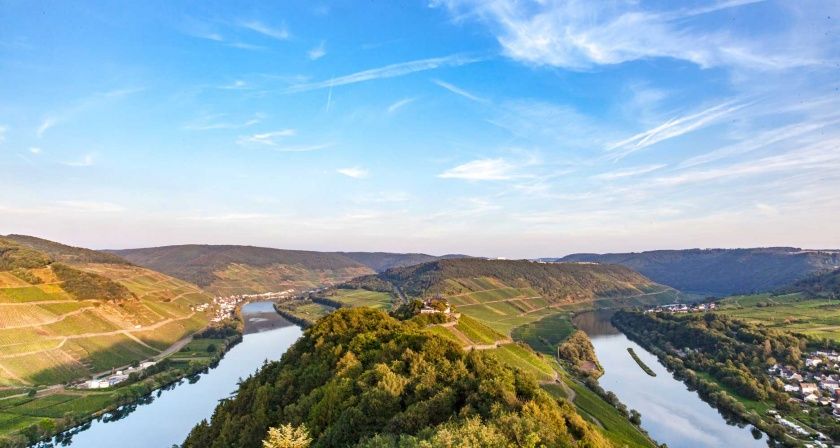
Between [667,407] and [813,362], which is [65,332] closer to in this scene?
[667,407]

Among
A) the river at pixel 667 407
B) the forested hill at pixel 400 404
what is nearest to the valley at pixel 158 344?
the river at pixel 667 407

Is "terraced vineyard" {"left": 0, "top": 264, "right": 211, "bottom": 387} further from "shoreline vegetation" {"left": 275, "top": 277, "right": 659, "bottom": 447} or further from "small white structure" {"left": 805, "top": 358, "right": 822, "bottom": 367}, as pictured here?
"small white structure" {"left": 805, "top": 358, "right": 822, "bottom": 367}

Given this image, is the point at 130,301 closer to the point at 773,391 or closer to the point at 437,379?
the point at 437,379

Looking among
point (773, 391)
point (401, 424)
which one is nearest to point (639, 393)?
point (773, 391)

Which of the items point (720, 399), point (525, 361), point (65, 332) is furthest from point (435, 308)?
point (65, 332)

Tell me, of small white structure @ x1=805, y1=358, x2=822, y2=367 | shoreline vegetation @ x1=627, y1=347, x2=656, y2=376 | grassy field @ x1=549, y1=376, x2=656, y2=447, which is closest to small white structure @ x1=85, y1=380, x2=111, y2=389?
grassy field @ x1=549, y1=376, x2=656, y2=447

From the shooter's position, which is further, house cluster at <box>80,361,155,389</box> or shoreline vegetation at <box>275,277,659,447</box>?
house cluster at <box>80,361,155,389</box>
